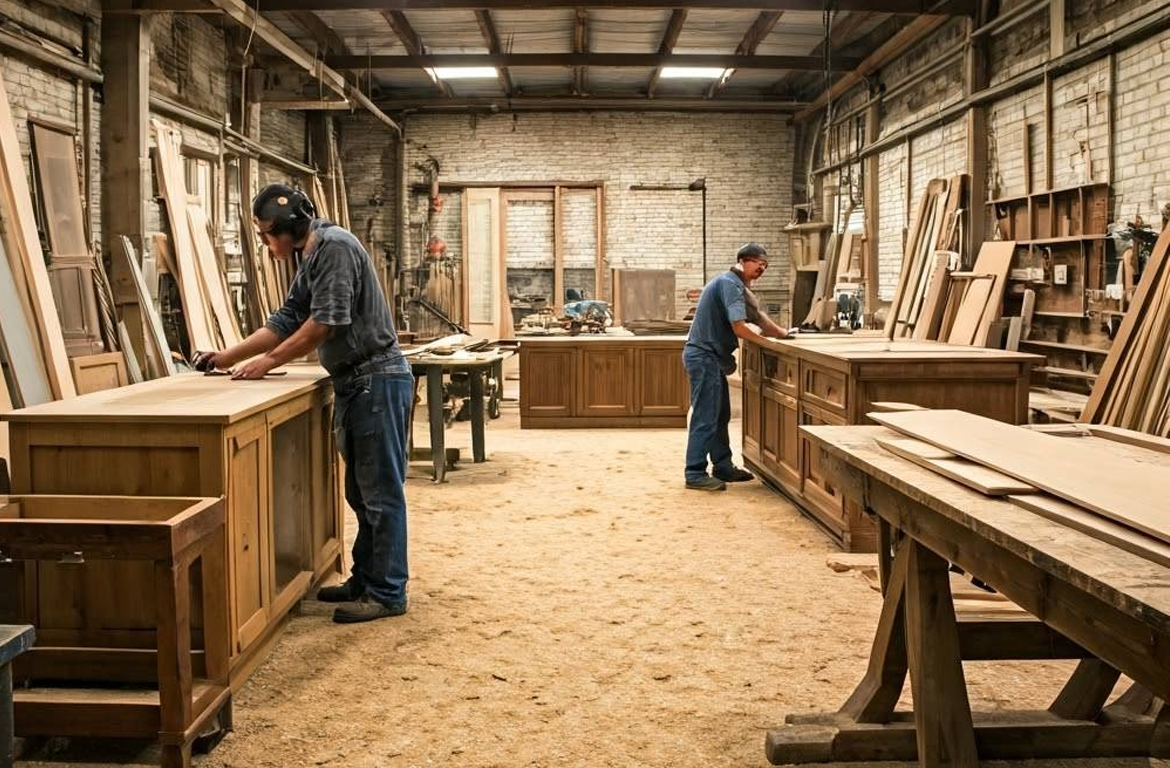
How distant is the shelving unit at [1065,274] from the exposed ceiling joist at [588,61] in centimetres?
445

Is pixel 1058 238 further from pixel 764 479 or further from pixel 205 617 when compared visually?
pixel 205 617

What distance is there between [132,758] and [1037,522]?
255cm

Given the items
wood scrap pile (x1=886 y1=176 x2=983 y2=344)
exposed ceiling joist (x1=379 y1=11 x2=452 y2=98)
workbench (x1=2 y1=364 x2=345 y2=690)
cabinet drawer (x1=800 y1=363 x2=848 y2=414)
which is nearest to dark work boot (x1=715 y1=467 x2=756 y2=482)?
cabinet drawer (x1=800 y1=363 x2=848 y2=414)

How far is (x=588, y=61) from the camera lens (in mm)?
12406

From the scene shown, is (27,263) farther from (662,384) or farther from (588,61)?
(588,61)

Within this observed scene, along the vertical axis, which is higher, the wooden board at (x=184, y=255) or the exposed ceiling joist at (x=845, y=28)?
the exposed ceiling joist at (x=845, y=28)

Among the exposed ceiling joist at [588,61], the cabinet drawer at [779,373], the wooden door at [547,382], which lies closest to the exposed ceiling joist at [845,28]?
the exposed ceiling joist at [588,61]

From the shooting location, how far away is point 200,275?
865cm

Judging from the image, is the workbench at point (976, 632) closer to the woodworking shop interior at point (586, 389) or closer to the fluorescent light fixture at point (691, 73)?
the woodworking shop interior at point (586, 389)

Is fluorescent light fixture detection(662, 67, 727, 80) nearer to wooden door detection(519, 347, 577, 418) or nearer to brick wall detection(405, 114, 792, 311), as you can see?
brick wall detection(405, 114, 792, 311)

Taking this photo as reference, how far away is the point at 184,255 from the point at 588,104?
8100 mm

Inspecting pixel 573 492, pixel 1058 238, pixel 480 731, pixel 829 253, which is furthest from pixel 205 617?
pixel 829 253

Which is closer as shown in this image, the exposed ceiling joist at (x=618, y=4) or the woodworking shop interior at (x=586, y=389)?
the woodworking shop interior at (x=586, y=389)

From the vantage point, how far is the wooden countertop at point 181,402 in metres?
3.17
